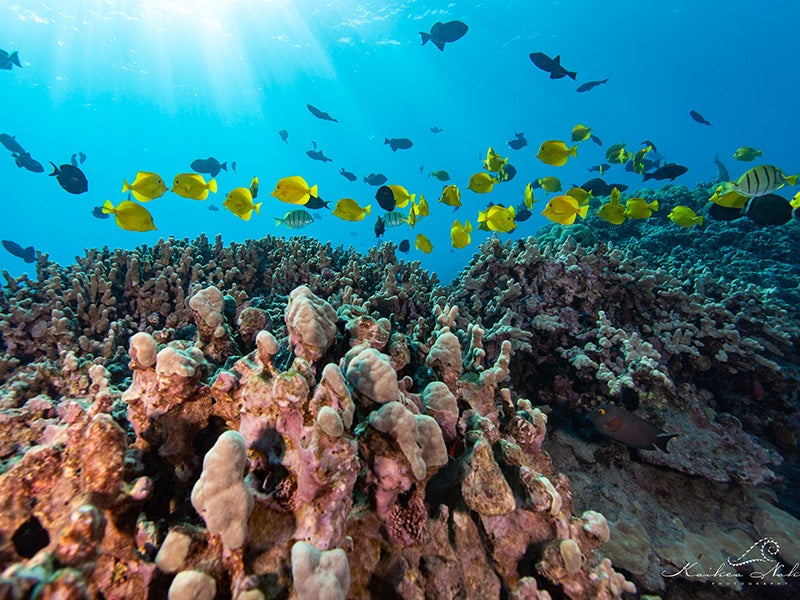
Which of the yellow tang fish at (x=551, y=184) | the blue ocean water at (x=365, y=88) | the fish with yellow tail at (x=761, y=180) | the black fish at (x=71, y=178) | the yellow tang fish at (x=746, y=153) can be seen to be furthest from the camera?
the blue ocean water at (x=365, y=88)

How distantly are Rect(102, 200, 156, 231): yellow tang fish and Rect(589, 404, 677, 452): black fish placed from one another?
201 inches

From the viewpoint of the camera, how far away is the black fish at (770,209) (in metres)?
4.51

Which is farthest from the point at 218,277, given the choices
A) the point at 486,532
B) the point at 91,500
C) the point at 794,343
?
the point at 794,343

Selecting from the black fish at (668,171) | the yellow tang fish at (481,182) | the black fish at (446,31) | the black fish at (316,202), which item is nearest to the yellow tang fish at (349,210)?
the black fish at (316,202)

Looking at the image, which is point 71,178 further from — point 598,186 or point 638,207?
point 598,186

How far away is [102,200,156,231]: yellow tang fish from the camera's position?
4.11m

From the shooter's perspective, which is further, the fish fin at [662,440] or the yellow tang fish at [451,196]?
the yellow tang fish at [451,196]

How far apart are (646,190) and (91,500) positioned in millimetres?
16376

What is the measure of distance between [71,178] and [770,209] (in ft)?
33.0

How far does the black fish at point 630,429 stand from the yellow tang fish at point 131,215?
5.11 m

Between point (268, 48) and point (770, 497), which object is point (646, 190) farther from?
point (268, 48)

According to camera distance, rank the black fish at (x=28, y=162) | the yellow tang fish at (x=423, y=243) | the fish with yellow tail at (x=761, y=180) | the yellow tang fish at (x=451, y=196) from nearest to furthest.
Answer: the fish with yellow tail at (x=761, y=180) → the yellow tang fish at (x=451, y=196) → the yellow tang fish at (x=423, y=243) → the black fish at (x=28, y=162)

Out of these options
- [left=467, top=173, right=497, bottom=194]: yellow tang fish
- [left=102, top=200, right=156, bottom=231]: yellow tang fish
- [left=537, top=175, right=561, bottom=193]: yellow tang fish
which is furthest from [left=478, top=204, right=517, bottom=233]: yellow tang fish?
[left=102, top=200, right=156, bottom=231]: yellow tang fish

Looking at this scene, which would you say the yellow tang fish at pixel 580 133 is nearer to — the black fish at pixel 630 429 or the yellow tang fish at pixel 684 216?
the yellow tang fish at pixel 684 216
